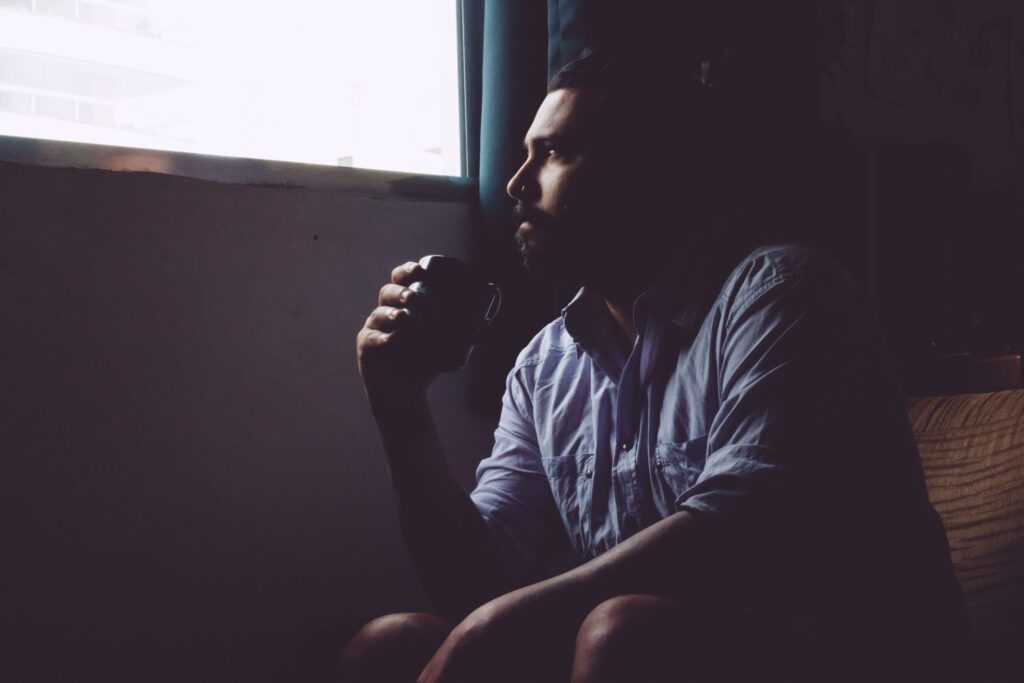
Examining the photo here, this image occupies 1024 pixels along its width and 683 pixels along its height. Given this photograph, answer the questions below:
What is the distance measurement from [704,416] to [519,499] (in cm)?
33

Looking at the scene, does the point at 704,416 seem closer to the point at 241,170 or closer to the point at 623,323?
the point at 623,323

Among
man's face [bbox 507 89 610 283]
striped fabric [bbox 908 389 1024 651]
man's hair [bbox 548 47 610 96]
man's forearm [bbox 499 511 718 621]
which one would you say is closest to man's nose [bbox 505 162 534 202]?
man's face [bbox 507 89 610 283]

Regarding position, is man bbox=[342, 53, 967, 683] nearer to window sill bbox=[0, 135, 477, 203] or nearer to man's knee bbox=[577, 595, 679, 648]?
man's knee bbox=[577, 595, 679, 648]

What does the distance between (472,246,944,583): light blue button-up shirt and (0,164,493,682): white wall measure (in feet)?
1.08

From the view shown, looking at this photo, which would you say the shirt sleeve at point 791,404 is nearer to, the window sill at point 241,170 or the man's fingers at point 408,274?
the man's fingers at point 408,274

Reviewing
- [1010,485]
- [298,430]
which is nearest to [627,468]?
[298,430]

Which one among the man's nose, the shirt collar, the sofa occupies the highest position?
the man's nose

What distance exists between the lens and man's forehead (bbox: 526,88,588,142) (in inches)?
46.9

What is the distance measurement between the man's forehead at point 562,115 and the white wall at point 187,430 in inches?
15.5

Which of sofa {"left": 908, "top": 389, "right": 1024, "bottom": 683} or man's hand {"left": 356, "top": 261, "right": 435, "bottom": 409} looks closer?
man's hand {"left": 356, "top": 261, "right": 435, "bottom": 409}

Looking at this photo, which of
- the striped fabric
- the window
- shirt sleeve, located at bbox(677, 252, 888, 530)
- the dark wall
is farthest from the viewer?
the dark wall

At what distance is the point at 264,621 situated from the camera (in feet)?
4.34

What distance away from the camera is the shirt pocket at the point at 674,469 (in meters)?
1.01

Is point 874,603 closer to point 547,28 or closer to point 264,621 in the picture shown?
point 264,621
